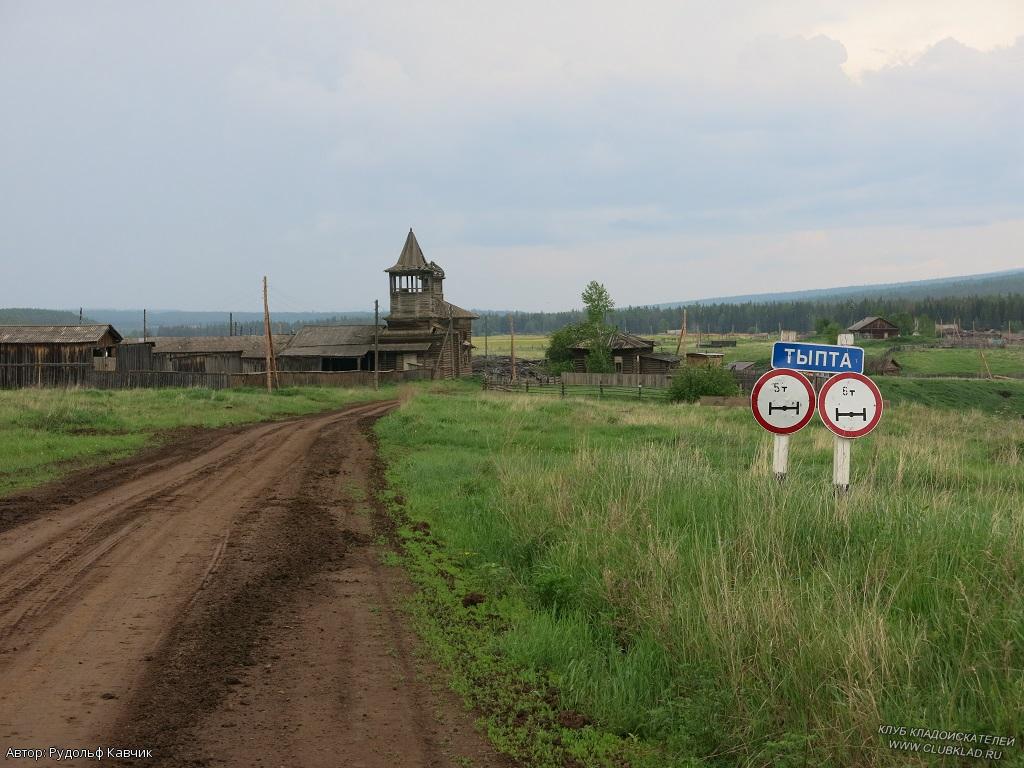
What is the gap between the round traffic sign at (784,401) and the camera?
8.20 metres

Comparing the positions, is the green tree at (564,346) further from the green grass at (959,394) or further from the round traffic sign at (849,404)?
the round traffic sign at (849,404)

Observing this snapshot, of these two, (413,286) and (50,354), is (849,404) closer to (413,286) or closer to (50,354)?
(50,354)

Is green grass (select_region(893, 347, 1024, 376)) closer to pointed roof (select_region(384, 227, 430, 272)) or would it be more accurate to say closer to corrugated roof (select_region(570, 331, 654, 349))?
corrugated roof (select_region(570, 331, 654, 349))

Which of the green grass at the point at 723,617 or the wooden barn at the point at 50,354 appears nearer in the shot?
the green grass at the point at 723,617

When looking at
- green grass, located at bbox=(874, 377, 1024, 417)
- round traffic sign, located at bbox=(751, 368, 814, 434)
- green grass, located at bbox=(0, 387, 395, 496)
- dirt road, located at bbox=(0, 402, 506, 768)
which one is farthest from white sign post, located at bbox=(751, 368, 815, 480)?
green grass, located at bbox=(874, 377, 1024, 417)

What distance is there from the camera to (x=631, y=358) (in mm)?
72688

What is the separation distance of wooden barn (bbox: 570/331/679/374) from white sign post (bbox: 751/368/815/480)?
63.5 m

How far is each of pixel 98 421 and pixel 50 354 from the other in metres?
24.9

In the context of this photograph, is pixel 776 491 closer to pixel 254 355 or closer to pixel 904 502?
pixel 904 502

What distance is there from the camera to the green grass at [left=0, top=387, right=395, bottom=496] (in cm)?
1711

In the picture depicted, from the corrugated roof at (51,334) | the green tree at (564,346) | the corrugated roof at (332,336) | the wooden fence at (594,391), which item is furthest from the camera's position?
the green tree at (564,346)

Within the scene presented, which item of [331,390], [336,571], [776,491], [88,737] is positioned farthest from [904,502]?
[331,390]

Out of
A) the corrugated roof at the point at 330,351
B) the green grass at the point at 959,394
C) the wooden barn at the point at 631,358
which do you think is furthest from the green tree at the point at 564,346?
the green grass at the point at 959,394

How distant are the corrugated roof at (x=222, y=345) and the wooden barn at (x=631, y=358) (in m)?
25.6
